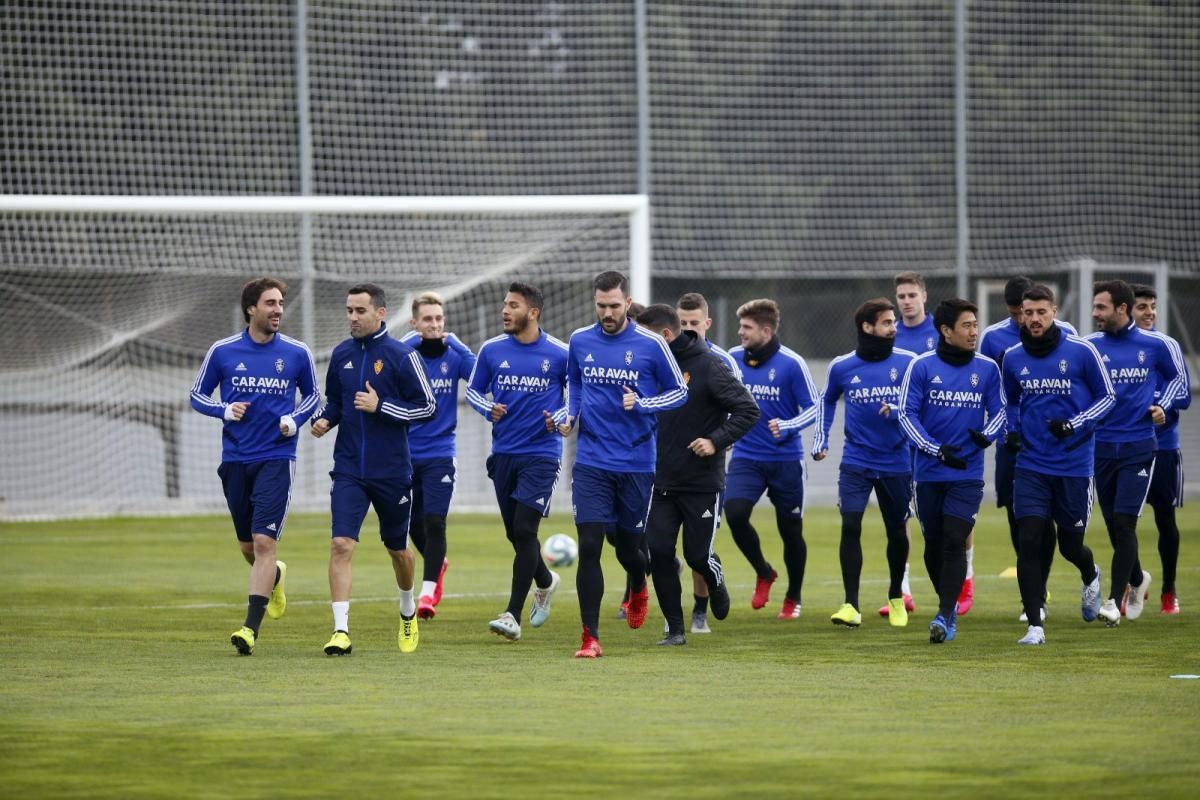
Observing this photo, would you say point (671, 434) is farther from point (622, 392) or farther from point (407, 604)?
point (407, 604)

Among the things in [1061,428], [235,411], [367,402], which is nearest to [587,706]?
[367,402]

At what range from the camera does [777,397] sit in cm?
1344

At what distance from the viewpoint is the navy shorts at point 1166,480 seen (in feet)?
44.2

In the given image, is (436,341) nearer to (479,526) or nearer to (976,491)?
(976,491)

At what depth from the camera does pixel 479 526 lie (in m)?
23.3

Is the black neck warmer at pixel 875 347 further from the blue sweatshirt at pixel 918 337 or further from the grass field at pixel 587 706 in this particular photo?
the grass field at pixel 587 706

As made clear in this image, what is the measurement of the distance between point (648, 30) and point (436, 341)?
19151mm

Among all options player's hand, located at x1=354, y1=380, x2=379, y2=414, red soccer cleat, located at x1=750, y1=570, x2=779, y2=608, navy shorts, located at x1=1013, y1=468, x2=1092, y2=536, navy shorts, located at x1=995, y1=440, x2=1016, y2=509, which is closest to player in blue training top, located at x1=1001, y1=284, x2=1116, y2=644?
navy shorts, located at x1=1013, y1=468, x2=1092, y2=536

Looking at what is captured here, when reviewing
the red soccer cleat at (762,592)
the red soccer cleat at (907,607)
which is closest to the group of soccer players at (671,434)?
the red soccer cleat at (907,607)

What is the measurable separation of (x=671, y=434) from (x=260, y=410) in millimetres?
2415

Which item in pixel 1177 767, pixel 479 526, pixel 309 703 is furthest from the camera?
pixel 479 526

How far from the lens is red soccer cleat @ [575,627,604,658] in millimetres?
10688

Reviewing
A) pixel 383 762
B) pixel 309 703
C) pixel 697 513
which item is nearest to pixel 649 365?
pixel 697 513

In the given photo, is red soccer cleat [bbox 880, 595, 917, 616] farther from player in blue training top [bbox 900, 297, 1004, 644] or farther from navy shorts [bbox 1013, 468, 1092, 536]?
navy shorts [bbox 1013, 468, 1092, 536]
